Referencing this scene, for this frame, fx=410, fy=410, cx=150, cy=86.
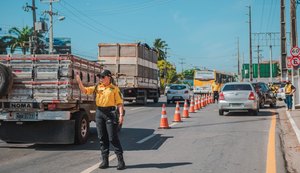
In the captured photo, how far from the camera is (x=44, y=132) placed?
9500mm

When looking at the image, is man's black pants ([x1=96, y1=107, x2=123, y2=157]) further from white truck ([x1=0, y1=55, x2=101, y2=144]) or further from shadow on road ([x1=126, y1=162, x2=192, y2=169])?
white truck ([x1=0, y1=55, x2=101, y2=144])

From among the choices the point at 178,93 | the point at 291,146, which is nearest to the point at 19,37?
the point at 178,93

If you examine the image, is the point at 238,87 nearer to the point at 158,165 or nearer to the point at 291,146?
the point at 291,146

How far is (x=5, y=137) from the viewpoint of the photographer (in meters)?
9.76

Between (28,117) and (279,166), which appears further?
(28,117)

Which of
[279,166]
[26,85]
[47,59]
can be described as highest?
[47,59]

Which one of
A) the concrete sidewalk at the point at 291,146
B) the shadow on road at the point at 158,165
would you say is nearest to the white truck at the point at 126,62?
the concrete sidewalk at the point at 291,146

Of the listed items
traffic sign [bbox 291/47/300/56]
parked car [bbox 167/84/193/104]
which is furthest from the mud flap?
parked car [bbox 167/84/193/104]

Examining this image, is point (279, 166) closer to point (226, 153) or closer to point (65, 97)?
point (226, 153)

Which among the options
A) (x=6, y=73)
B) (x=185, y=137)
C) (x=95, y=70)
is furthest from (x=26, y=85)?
(x=185, y=137)

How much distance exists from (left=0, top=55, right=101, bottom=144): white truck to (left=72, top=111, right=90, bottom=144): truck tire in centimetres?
3

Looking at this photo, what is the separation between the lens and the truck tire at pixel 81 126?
9797 mm

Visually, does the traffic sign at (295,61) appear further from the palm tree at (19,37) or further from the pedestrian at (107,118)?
the palm tree at (19,37)

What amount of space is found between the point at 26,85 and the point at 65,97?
3.23 ft
